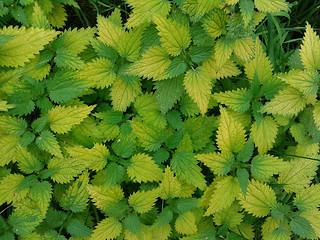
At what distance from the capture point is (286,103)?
233 cm

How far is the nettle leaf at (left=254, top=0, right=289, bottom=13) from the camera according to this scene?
198cm

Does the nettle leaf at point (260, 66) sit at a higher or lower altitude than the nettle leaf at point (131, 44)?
lower

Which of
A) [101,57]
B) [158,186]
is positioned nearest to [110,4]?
[101,57]

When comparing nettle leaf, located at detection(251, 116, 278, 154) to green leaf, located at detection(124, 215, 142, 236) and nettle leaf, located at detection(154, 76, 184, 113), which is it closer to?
nettle leaf, located at detection(154, 76, 184, 113)

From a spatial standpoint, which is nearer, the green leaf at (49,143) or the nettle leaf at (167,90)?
the green leaf at (49,143)

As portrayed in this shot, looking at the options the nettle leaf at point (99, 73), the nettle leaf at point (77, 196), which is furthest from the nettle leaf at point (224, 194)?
the nettle leaf at point (99, 73)

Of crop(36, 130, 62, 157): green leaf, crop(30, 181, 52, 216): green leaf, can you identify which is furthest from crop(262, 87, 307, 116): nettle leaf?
crop(30, 181, 52, 216): green leaf

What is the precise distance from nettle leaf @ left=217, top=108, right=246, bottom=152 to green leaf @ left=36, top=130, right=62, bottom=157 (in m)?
1.21

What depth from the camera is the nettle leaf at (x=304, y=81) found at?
2.22m

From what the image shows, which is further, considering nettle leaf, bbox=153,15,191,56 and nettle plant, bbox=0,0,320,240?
nettle plant, bbox=0,0,320,240

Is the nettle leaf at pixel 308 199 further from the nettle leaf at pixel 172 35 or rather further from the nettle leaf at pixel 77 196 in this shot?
the nettle leaf at pixel 77 196

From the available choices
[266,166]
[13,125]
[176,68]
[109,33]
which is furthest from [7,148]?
[266,166]

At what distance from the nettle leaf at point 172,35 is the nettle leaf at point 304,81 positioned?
762mm

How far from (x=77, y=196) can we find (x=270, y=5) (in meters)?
1.95
